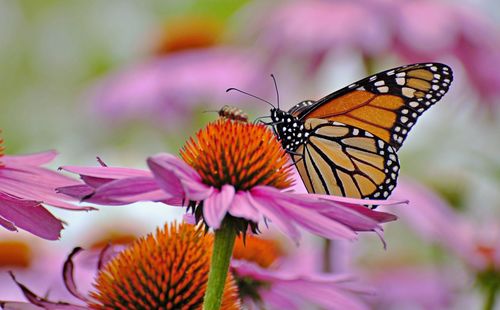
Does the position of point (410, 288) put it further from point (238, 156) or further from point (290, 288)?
point (238, 156)

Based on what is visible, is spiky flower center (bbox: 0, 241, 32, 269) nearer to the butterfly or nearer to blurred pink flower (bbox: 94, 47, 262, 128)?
the butterfly

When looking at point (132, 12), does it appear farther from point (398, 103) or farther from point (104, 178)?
point (104, 178)

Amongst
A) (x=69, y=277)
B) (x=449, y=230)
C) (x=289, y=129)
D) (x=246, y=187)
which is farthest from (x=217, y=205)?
(x=449, y=230)

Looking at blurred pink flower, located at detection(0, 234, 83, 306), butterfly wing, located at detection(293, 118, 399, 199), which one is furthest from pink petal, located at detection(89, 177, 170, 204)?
blurred pink flower, located at detection(0, 234, 83, 306)

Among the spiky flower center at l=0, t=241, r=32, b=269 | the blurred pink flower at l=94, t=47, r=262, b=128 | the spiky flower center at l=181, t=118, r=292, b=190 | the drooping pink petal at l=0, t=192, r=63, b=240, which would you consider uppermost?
the blurred pink flower at l=94, t=47, r=262, b=128

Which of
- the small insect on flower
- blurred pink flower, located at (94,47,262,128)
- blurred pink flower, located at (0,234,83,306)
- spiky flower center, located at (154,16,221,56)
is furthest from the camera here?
spiky flower center, located at (154,16,221,56)

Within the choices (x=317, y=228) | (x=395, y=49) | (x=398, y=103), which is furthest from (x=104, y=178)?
(x=395, y=49)
